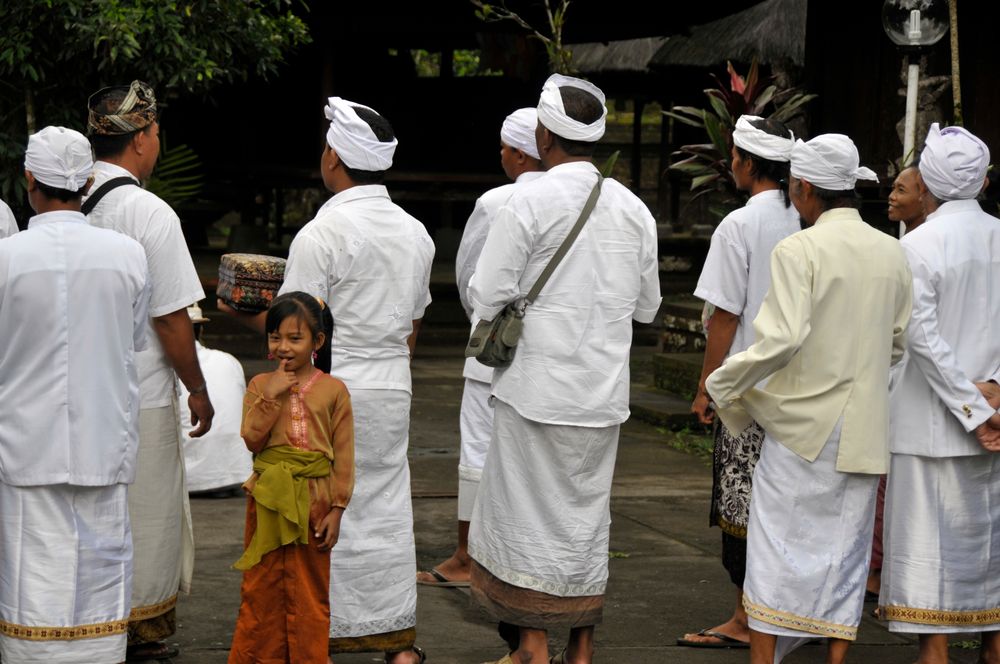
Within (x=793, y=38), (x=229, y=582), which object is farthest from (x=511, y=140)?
(x=793, y=38)

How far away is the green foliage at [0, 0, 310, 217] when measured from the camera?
8289 mm

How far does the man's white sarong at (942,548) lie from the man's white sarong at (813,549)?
35cm

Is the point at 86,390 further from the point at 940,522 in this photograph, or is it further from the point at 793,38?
the point at 793,38

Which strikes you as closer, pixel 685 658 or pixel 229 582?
pixel 685 658

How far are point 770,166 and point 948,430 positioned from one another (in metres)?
1.15

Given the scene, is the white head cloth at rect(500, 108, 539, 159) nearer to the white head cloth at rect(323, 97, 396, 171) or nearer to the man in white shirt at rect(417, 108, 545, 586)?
the man in white shirt at rect(417, 108, 545, 586)

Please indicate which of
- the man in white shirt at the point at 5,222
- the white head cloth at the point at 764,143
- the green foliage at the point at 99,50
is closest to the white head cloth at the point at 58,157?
the man in white shirt at the point at 5,222

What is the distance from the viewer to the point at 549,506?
4590 mm

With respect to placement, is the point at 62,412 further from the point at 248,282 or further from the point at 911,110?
the point at 911,110

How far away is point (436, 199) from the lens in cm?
1667

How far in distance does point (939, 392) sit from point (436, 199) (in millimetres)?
12221

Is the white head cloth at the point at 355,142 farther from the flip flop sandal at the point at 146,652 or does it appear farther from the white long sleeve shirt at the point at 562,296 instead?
the flip flop sandal at the point at 146,652

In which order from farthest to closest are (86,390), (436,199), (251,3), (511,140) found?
(436,199) → (251,3) → (511,140) → (86,390)

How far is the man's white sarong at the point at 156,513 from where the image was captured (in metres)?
4.74
